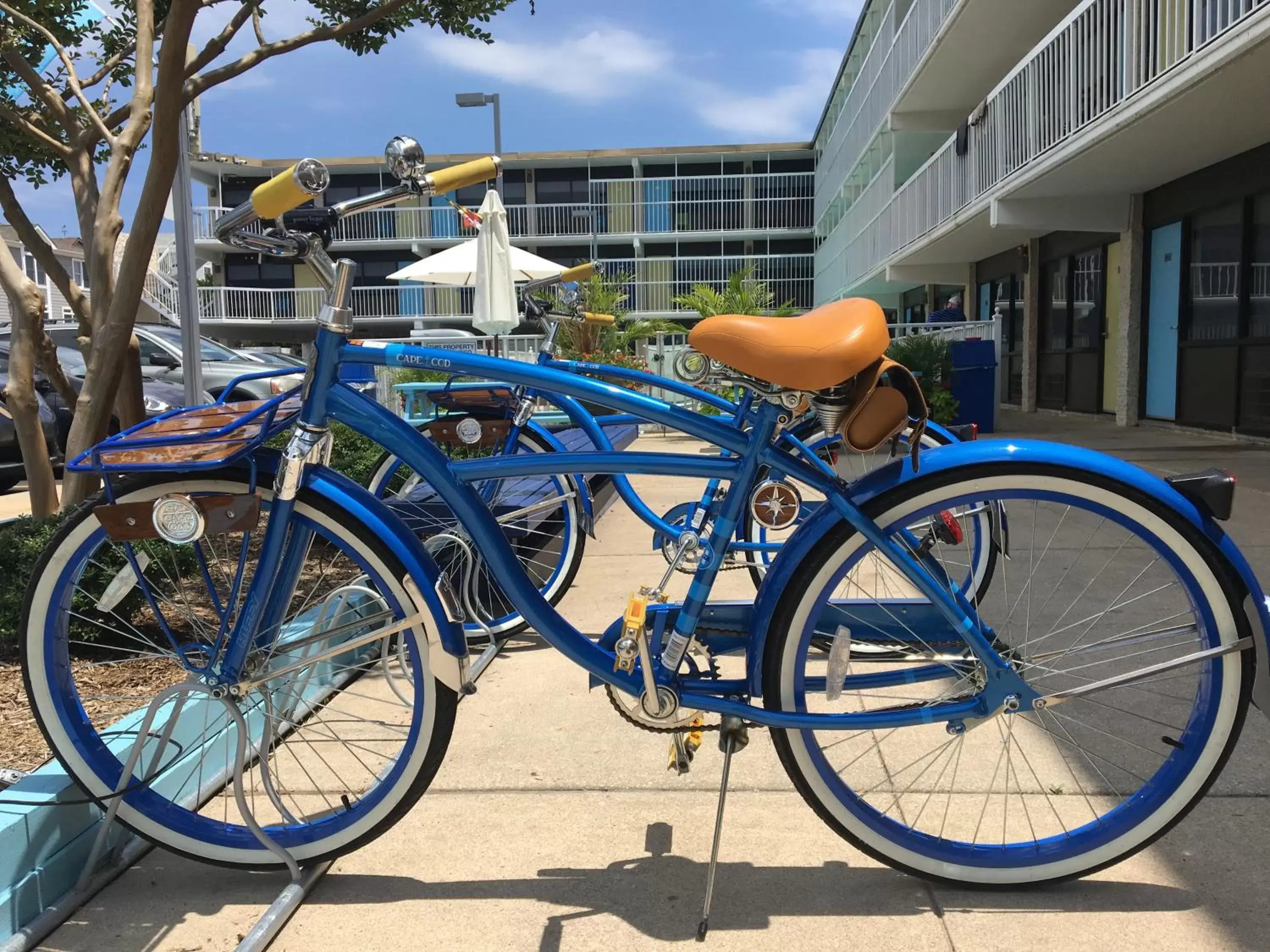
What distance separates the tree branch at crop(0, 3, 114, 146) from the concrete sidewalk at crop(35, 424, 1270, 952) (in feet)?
10.6

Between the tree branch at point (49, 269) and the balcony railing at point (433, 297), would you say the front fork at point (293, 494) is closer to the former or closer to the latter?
the tree branch at point (49, 269)

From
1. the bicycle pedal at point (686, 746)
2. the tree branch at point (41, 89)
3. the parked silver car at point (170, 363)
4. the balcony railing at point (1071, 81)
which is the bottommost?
the bicycle pedal at point (686, 746)

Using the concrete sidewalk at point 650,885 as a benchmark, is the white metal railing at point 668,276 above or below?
above

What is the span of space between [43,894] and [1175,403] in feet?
36.7

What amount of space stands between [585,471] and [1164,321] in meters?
10.6

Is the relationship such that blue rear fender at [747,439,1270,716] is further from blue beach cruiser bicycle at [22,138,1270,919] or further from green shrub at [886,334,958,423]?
green shrub at [886,334,958,423]

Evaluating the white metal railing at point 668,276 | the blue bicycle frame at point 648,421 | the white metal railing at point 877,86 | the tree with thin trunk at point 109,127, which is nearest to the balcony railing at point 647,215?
the white metal railing at point 668,276

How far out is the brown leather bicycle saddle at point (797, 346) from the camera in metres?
1.67

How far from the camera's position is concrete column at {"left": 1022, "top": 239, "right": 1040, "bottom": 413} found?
1403 cm

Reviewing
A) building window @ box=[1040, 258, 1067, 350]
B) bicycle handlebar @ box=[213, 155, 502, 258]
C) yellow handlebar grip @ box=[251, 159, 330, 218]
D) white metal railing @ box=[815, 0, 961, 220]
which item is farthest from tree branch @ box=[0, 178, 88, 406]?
building window @ box=[1040, 258, 1067, 350]

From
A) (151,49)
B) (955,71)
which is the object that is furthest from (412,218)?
(151,49)

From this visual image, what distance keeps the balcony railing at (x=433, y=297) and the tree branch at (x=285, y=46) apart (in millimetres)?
25587

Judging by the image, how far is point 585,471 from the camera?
6.05 feet

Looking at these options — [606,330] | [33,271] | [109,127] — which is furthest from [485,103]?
[33,271]
